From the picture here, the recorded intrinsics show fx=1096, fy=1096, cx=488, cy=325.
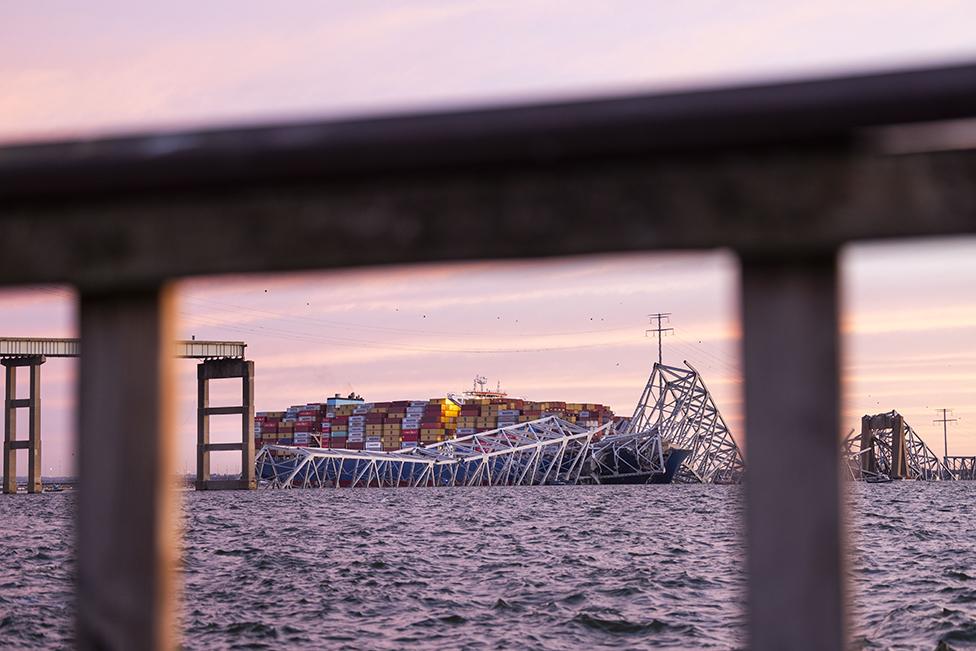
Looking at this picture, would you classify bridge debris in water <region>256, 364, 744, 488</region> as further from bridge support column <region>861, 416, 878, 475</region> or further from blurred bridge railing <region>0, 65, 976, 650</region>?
blurred bridge railing <region>0, 65, 976, 650</region>

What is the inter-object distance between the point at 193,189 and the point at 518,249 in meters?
0.42

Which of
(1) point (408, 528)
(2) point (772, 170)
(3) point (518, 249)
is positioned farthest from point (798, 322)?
(1) point (408, 528)

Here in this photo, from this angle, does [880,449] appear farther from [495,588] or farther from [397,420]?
[495,588]

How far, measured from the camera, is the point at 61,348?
73.6 metres

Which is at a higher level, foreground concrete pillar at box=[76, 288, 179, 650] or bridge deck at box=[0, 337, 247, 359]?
bridge deck at box=[0, 337, 247, 359]

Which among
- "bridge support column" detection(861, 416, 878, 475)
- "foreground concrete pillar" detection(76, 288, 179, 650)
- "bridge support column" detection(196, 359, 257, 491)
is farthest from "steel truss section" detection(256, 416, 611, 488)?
"foreground concrete pillar" detection(76, 288, 179, 650)

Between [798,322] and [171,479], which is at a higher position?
[798,322]

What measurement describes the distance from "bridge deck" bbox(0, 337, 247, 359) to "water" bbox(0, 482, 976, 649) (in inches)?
1573

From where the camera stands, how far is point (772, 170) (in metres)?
1.26

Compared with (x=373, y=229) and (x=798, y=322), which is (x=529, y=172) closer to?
(x=373, y=229)

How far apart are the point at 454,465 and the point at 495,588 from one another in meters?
87.3

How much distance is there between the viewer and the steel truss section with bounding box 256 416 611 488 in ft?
335

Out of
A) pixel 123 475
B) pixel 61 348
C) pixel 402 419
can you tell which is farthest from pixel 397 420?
pixel 123 475

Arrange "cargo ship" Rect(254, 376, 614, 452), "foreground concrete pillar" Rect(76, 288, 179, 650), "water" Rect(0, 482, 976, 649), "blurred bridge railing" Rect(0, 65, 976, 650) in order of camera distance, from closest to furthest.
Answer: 1. "blurred bridge railing" Rect(0, 65, 976, 650)
2. "foreground concrete pillar" Rect(76, 288, 179, 650)
3. "water" Rect(0, 482, 976, 649)
4. "cargo ship" Rect(254, 376, 614, 452)
